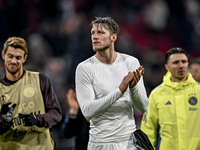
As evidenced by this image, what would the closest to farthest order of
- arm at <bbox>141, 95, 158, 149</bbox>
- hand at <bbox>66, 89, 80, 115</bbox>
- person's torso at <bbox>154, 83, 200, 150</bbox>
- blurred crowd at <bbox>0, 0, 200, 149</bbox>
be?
person's torso at <bbox>154, 83, 200, 150</bbox> → arm at <bbox>141, 95, 158, 149</bbox> → hand at <bbox>66, 89, 80, 115</bbox> → blurred crowd at <bbox>0, 0, 200, 149</bbox>

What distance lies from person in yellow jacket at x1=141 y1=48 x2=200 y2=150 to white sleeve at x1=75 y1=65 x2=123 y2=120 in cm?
144

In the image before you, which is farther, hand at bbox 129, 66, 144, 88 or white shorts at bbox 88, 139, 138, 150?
white shorts at bbox 88, 139, 138, 150

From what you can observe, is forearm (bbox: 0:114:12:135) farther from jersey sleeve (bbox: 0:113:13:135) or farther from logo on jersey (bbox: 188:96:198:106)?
logo on jersey (bbox: 188:96:198:106)

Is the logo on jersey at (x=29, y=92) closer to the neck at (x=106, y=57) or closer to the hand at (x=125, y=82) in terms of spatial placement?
the neck at (x=106, y=57)

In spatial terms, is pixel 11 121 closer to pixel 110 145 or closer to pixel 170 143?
pixel 110 145

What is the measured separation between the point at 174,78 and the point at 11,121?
234 centimetres

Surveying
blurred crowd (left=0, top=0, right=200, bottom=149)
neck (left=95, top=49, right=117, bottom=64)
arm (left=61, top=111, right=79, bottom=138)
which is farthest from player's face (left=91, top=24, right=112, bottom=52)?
blurred crowd (left=0, top=0, right=200, bottom=149)

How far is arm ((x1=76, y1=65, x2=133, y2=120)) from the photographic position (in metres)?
3.70

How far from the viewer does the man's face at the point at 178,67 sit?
530cm

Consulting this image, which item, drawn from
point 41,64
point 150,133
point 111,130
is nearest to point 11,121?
point 111,130

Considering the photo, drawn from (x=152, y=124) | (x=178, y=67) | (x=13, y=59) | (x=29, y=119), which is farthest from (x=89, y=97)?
(x=178, y=67)

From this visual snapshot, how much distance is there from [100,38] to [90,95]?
2.02 ft

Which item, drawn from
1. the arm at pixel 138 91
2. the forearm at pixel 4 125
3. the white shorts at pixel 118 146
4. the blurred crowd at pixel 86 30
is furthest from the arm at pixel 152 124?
the blurred crowd at pixel 86 30

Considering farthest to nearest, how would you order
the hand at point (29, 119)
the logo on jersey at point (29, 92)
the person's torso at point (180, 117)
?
the person's torso at point (180, 117) → the logo on jersey at point (29, 92) → the hand at point (29, 119)
